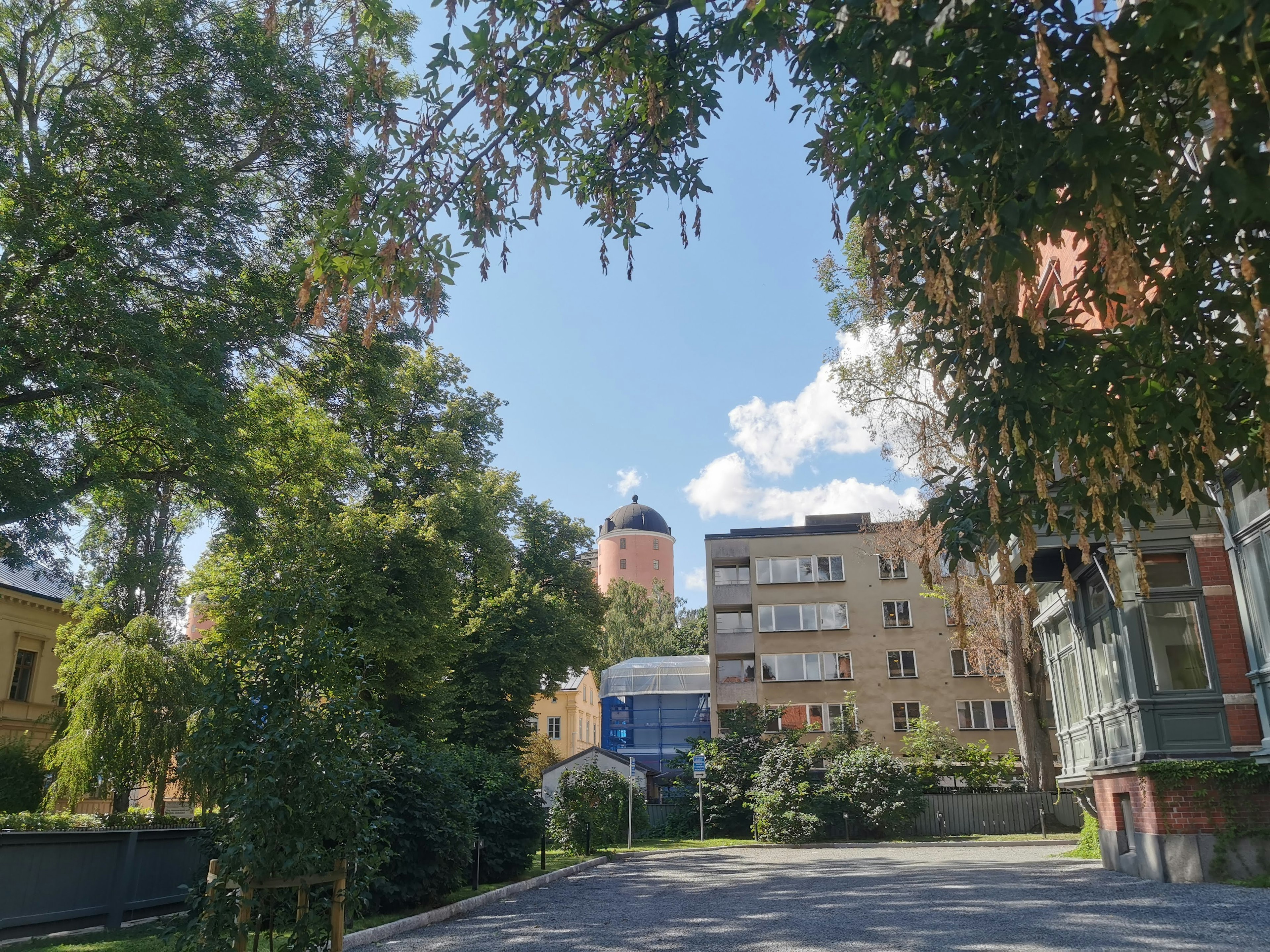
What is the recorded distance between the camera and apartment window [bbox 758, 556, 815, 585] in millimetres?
45531

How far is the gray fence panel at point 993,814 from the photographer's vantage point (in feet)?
109

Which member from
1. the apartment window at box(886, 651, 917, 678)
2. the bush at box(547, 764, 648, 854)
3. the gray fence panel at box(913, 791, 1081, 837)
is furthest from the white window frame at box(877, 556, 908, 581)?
the bush at box(547, 764, 648, 854)

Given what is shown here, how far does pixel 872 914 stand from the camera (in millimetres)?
12172

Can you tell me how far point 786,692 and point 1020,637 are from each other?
44.5 ft

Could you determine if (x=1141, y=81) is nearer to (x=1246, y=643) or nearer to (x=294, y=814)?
(x=294, y=814)

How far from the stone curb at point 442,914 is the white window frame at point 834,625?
2592 centimetres

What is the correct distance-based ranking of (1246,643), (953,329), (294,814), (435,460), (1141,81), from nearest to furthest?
(1141,81) < (953,329) < (294,814) < (1246,643) < (435,460)

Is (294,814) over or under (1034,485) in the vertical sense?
under

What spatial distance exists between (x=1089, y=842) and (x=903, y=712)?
22.6 meters

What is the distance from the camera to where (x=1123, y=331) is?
6.15 m

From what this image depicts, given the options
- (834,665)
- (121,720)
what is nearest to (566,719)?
(834,665)

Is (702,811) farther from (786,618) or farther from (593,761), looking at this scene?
(786,618)

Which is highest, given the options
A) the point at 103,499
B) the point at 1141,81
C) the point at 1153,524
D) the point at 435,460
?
the point at 435,460

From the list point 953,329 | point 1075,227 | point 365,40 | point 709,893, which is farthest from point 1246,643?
point 365,40
